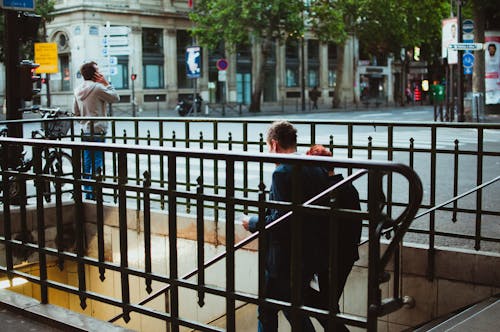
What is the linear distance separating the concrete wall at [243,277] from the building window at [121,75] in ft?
123

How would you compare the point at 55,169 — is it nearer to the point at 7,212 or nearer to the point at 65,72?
the point at 7,212

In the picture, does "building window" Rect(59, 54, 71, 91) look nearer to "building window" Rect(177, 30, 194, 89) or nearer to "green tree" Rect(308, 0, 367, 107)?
"building window" Rect(177, 30, 194, 89)

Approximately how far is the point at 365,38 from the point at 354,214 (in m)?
53.2

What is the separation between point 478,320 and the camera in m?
5.03

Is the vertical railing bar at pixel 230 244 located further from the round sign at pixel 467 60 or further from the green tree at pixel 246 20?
the green tree at pixel 246 20

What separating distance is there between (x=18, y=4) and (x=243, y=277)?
191 inches

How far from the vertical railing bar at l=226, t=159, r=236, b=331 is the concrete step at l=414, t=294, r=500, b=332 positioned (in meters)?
1.75

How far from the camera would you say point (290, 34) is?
43938 mm

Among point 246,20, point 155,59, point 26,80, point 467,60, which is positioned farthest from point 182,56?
point 26,80

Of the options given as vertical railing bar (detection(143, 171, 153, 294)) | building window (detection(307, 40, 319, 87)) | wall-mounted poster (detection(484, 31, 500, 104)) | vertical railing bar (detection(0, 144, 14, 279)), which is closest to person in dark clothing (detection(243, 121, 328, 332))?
vertical railing bar (detection(143, 171, 153, 294))

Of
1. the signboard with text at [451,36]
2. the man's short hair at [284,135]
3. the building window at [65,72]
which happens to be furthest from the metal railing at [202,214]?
the building window at [65,72]

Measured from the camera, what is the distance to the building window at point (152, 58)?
4947 centimetres

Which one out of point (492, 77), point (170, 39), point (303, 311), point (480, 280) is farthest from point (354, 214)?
point (170, 39)

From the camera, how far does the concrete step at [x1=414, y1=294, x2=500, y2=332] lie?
4.87 m
